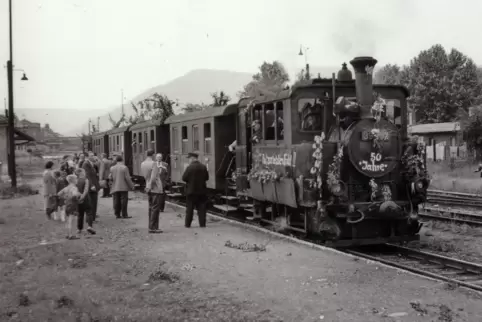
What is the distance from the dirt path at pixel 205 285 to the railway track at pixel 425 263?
398 mm

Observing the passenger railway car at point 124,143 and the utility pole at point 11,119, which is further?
the passenger railway car at point 124,143

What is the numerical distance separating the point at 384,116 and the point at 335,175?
1.47 meters

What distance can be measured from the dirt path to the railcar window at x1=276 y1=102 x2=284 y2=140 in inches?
77.4

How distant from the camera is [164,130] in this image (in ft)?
69.0

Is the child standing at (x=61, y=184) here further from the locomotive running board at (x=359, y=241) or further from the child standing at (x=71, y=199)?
the locomotive running board at (x=359, y=241)

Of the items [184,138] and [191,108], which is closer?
[184,138]

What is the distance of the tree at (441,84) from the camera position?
53000mm

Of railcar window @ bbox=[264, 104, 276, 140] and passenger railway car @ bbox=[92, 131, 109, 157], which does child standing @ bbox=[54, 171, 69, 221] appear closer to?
railcar window @ bbox=[264, 104, 276, 140]

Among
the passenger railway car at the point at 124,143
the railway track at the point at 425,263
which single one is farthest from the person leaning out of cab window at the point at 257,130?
the passenger railway car at the point at 124,143

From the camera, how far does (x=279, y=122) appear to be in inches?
432

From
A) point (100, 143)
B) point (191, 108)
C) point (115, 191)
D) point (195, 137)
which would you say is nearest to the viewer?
point (115, 191)

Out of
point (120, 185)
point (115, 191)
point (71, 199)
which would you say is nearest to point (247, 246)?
point (71, 199)

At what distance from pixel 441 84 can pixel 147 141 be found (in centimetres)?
3840

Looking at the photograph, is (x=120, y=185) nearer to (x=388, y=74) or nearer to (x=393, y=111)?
(x=393, y=111)
